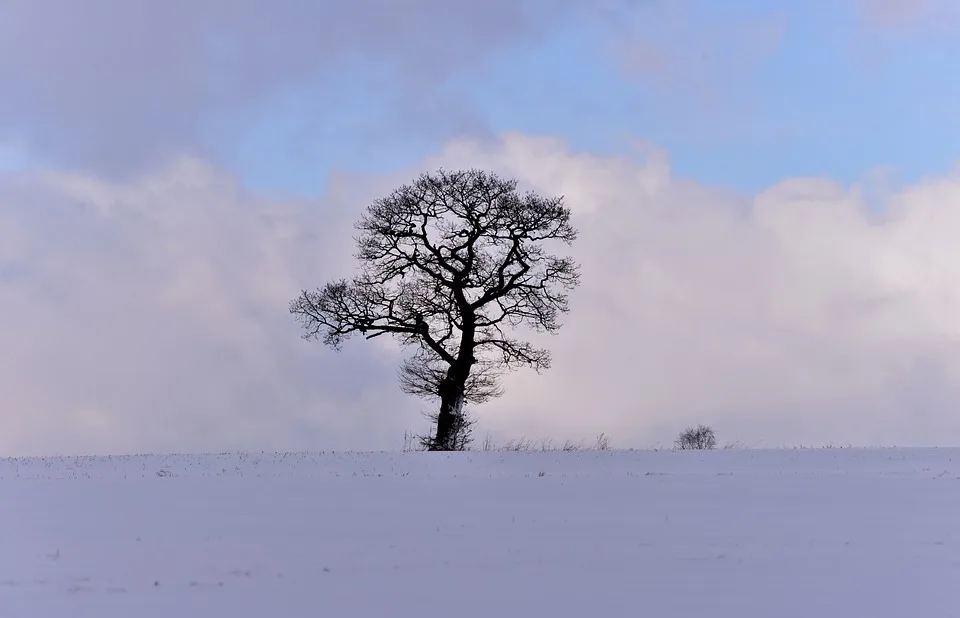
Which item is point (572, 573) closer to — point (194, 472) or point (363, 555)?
point (363, 555)

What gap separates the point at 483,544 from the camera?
31.0 ft

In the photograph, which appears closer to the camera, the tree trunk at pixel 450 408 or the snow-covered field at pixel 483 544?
the snow-covered field at pixel 483 544

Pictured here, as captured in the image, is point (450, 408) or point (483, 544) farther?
point (450, 408)

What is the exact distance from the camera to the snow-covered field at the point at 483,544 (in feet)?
23.5

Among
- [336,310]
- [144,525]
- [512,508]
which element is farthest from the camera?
[336,310]

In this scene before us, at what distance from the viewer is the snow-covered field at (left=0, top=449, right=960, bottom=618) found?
717 cm

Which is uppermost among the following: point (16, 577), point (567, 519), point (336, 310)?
point (336, 310)

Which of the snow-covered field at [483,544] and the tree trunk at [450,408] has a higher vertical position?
the tree trunk at [450,408]

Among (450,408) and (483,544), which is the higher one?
(450,408)

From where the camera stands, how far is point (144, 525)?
36.6ft

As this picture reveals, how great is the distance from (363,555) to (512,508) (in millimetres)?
3661

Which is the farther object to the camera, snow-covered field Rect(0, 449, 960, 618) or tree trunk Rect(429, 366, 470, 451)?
tree trunk Rect(429, 366, 470, 451)

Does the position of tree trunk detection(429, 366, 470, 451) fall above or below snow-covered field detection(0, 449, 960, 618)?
above

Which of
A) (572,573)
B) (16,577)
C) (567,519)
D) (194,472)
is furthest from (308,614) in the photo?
(194,472)
